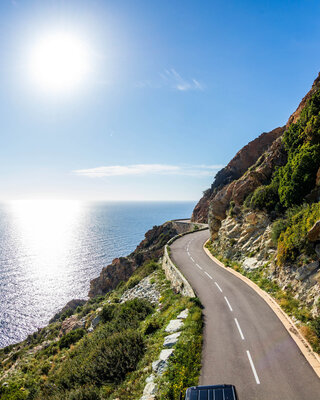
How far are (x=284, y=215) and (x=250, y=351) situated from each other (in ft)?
51.8

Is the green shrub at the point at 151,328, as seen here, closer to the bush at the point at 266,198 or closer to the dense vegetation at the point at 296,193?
the dense vegetation at the point at 296,193

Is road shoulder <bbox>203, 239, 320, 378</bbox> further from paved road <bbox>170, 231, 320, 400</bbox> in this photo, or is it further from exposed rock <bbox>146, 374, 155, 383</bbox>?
exposed rock <bbox>146, 374, 155, 383</bbox>

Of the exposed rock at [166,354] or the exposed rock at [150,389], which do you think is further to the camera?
the exposed rock at [166,354]

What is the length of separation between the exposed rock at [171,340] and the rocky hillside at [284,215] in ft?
25.3

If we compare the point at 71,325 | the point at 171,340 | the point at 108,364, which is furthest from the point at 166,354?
the point at 71,325

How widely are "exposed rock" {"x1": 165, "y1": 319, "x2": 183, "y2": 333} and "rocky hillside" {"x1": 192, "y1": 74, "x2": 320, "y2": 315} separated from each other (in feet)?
24.9

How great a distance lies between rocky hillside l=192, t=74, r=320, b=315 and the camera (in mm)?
15062

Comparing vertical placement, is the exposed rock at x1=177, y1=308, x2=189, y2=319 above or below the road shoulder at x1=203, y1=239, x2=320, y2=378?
below

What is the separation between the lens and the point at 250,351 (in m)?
10.7

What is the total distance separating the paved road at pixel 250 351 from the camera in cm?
846

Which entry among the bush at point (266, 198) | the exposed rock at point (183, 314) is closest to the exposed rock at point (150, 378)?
the exposed rock at point (183, 314)

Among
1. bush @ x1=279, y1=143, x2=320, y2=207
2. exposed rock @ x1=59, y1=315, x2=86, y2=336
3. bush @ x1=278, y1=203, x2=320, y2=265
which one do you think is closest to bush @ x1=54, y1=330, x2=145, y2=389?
bush @ x1=278, y1=203, x2=320, y2=265

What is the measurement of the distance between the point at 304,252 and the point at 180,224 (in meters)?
43.5

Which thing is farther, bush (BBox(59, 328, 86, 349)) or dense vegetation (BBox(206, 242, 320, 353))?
bush (BBox(59, 328, 86, 349))
